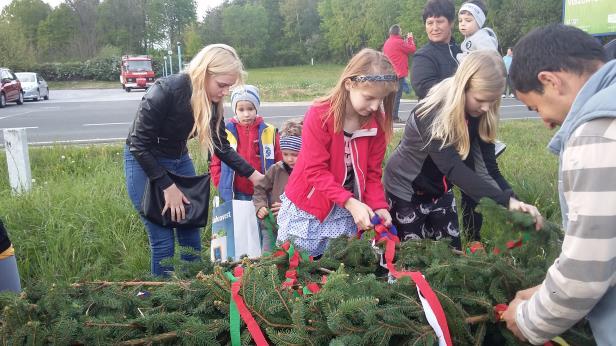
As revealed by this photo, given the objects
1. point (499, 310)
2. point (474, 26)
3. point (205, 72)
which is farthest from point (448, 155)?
point (474, 26)

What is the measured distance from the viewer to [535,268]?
2057 mm

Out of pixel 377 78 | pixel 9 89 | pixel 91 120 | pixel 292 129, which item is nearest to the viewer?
pixel 377 78

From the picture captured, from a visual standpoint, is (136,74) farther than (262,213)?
Yes

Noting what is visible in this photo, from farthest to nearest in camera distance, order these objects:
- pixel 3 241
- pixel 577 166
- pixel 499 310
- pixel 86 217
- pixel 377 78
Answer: pixel 86 217 → pixel 377 78 → pixel 3 241 → pixel 499 310 → pixel 577 166

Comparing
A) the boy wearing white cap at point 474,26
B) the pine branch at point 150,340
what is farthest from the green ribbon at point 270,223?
the boy wearing white cap at point 474,26

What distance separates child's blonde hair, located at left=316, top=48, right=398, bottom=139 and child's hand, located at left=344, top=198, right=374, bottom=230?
1.28 feet

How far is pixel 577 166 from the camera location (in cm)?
126

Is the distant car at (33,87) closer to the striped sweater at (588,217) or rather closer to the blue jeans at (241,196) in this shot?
the blue jeans at (241,196)

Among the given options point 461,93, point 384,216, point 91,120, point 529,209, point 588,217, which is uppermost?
point 461,93

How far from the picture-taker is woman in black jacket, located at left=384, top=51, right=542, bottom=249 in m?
2.74

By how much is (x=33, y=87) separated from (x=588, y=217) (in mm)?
25377

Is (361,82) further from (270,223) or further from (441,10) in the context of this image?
(441,10)

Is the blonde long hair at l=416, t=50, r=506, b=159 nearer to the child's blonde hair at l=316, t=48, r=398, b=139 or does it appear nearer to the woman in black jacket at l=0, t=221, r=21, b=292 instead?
the child's blonde hair at l=316, t=48, r=398, b=139

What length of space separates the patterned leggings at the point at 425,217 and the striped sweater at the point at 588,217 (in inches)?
65.6
